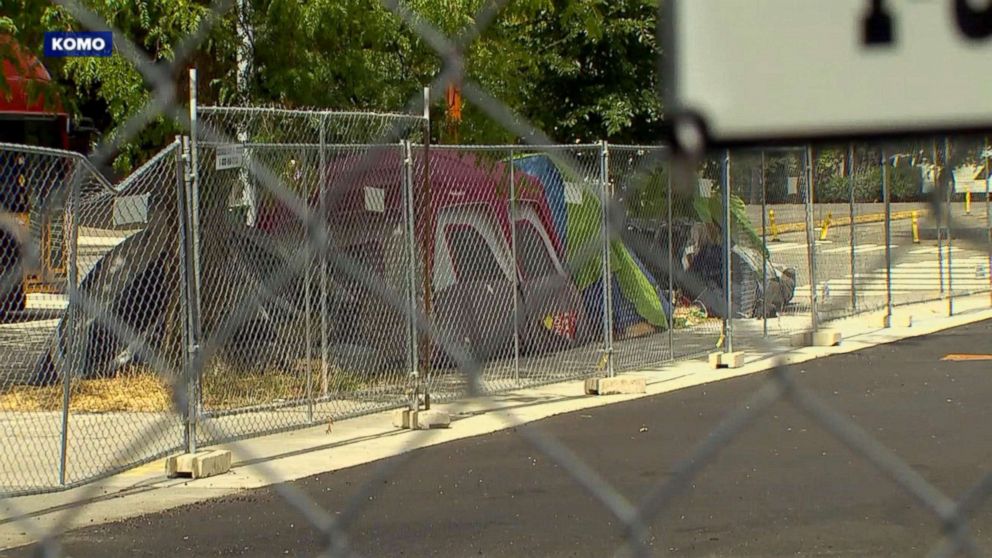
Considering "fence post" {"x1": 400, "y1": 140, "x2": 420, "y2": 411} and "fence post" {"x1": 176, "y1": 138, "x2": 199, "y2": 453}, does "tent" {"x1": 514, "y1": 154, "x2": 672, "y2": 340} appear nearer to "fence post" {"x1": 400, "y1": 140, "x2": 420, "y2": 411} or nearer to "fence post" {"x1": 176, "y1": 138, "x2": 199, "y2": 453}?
"fence post" {"x1": 400, "y1": 140, "x2": 420, "y2": 411}

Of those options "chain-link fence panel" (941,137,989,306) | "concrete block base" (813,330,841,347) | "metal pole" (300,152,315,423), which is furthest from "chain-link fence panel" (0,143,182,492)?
"chain-link fence panel" (941,137,989,306)

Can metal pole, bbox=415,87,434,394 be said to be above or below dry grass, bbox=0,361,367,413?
above

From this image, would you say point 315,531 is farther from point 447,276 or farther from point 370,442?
point 447,276

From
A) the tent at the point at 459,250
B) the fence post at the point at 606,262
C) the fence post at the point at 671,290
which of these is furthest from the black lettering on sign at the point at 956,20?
the fence post at the point at 671,290

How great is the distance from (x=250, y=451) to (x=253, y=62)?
2944 mm

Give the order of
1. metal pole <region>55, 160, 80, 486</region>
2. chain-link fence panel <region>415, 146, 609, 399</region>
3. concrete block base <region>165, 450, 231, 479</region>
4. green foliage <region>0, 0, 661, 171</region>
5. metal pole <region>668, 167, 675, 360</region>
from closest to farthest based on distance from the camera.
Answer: metal pole <region>55, 160, 80, 486</region>
concrete block base <region>165, 450, 231, 479</region>
green foliage <region>0, 0, 661, 171</region>
chain-link fence panel <region>415, 146, 609, 399</region>
metal pole <region>668, 167, 675, 360</region>

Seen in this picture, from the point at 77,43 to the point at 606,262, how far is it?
4105mm

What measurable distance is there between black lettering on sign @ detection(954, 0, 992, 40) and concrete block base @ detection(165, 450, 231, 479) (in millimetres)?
6674

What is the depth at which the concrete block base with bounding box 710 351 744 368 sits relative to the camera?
12.0 meters

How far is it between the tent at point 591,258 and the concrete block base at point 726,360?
0.54 meters

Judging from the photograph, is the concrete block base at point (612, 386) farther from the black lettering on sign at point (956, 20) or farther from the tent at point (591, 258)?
the black lettering on sign at point (956, 20)

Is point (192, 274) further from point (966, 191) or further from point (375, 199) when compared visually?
point (966, 191)

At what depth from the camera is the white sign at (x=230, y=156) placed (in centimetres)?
811

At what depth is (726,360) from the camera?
12062 millimetres
